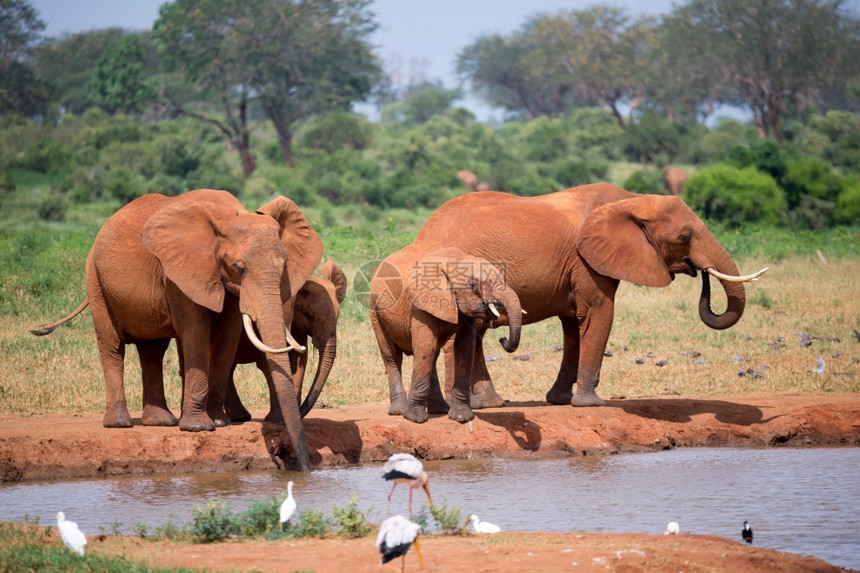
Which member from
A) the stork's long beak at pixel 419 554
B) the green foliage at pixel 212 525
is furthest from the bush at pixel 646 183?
the stork's long beak at pixel 419 554

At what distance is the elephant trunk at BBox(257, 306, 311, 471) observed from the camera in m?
9.67

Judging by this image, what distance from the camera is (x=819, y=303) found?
59.7 ft

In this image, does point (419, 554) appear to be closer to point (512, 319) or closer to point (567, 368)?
point (512, 319)

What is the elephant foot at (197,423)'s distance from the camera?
A: 10312 millimetres

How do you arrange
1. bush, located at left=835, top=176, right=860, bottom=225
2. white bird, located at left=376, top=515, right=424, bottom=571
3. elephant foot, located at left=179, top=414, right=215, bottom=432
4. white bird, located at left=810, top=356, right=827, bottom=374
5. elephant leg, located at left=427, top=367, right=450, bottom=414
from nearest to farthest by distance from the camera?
1. white bird, located at left=376, top=515, right=424, bottom=571
2. elephant foot, located at left=179, top=414, right=215, bottom=432
3. elephant leg, located at left=427, top=367, right=450, bottom=414
4. white bird, located at left=810, top=356, right=827, bottom=374
5. bush, located at left=835, top=176, right=860, bottom=225

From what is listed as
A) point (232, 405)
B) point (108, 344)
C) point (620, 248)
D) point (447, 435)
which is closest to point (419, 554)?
point (447, 435)

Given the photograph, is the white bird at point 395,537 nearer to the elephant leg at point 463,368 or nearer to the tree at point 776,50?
the elephant leg at point 463,368

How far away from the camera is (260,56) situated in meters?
41.7

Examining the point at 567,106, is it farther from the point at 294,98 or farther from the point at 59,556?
the point at 59,556

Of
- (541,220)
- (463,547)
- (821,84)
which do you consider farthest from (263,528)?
(821,84)

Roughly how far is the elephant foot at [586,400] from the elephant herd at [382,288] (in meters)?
0.02

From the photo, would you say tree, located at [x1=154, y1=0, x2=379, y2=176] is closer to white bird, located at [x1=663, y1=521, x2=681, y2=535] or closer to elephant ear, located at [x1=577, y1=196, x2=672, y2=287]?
elephant ear, located at [x1=577, y1=196, x2=672, y2=287]

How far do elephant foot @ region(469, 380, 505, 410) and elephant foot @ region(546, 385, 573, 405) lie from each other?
648mm

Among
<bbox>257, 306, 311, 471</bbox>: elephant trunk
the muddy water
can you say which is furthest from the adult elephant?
<bbox>257, 306, 311, 471</bbox>: elephant trunk
